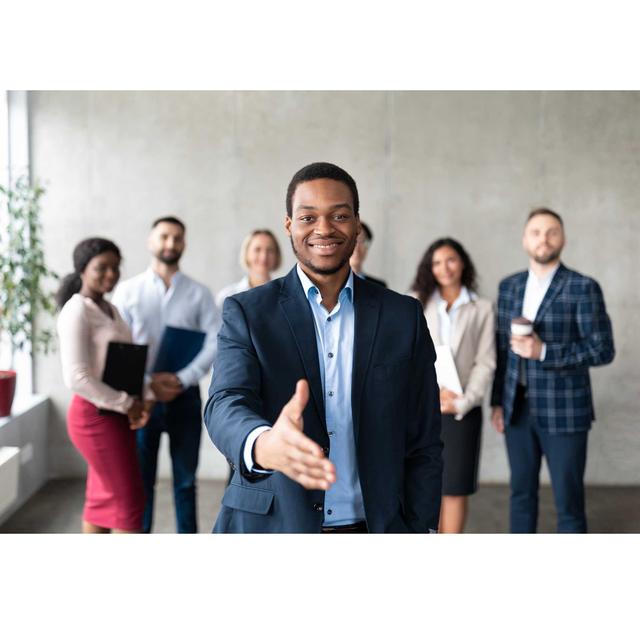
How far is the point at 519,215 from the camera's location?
14.7ft

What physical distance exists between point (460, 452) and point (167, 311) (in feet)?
4.48

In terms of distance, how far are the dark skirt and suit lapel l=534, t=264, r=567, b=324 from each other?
475 millimetres

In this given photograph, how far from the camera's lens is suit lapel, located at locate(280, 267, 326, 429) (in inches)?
60.8

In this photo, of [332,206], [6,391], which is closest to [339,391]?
[332,206]

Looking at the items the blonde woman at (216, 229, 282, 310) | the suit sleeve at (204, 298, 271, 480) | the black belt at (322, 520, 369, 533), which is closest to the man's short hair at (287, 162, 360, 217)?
the suit sleeve at (204, 298, 271, 480)

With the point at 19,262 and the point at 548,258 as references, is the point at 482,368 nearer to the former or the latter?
the point at 548,258

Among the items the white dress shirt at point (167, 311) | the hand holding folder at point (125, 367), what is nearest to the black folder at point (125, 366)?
the hand holding folder at point (125, 367)

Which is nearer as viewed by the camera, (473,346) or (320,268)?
(320,268)

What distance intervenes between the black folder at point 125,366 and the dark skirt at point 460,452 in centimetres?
121

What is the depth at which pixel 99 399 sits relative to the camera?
8.89 ft

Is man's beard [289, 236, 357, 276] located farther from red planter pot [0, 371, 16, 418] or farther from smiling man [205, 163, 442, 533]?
red planter pot [0, 371, 16, 418]
